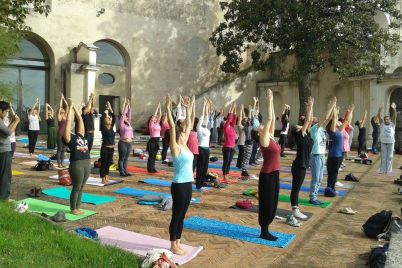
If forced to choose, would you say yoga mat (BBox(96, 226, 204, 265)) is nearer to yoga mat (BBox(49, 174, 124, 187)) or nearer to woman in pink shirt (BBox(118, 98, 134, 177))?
yoga mat (BBox(49, 174, 124, 187))

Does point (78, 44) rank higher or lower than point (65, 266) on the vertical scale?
higher

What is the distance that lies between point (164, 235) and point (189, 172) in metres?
1.46

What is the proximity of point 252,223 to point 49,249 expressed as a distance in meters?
3.66

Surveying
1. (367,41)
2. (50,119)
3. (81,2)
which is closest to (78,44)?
(81,2)

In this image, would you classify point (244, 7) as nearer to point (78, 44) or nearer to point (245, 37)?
point (245, 37)

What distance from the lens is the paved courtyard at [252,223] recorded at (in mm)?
5785

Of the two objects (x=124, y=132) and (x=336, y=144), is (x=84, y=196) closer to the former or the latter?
(x=124, y=132)

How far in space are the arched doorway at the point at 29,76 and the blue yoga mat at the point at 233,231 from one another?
706 inches

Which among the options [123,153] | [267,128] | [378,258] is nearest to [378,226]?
[378,258]

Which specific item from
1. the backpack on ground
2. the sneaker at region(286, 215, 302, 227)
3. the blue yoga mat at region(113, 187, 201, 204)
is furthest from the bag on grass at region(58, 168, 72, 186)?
the backpack on ground

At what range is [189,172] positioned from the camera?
5.72m

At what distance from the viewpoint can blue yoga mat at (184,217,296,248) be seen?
6.47 meters

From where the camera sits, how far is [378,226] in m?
6.85

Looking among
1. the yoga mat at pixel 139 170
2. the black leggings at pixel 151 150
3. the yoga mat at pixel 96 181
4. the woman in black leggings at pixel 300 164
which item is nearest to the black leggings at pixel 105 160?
the yoga mat at pixel 96 181
